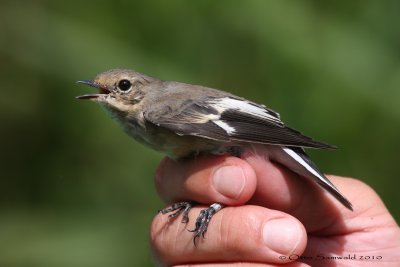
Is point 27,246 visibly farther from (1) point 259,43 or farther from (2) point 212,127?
(1) point 259,43

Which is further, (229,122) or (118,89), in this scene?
(118,89)

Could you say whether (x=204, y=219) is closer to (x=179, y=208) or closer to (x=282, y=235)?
(x=179, y=208)

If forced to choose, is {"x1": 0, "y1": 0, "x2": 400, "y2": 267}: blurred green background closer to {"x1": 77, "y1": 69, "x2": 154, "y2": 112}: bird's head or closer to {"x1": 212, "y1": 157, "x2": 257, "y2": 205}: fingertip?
{"x1": 77, "y1": 69, "x2": 154, "y2": 112}: bird's head

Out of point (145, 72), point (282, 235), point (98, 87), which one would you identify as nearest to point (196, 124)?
point (98, 87)

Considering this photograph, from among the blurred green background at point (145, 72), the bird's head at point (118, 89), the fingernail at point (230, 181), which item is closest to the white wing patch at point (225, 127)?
the fingernail at point (230, 181)

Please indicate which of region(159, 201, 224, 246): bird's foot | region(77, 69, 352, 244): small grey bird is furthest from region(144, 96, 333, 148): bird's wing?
region(159, 201, 224, 246): bird's foot

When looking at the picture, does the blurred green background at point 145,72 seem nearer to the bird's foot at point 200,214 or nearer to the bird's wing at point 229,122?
the bird's wing at point 229,122
